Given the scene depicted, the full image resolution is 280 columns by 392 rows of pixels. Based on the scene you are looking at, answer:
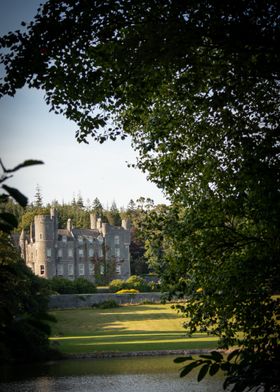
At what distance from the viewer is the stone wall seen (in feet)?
182

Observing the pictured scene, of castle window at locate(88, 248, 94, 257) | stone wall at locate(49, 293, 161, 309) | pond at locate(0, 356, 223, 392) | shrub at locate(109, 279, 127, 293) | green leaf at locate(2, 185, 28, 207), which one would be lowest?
pond at locate(0, 356, 223, 392)

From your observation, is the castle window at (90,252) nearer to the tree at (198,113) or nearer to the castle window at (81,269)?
the castle window at (81,269)

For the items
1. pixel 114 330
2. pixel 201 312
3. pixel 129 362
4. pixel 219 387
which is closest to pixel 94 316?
pixel 114 330

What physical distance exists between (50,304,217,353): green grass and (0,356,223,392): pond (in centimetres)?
345

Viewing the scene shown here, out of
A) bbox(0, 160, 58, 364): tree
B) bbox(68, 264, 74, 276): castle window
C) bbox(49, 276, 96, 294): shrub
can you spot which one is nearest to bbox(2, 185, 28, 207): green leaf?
bbox(0, 160, 58, 364): tree

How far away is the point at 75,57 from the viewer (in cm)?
801

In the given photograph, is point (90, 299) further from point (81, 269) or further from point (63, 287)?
point (81, 269)

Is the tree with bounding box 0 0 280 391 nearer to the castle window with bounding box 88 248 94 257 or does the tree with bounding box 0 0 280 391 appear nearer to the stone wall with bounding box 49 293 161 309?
the stone wall with bounding box 49 293 161 309

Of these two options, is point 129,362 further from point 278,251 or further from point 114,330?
point 278,251

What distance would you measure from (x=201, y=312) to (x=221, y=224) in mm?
1774

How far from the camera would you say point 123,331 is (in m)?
42.9

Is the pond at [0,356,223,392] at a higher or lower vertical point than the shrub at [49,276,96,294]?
lower

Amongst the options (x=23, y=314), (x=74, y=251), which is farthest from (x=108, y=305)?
(x=23, y=314)

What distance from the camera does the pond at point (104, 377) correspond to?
843 inches
